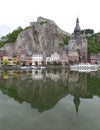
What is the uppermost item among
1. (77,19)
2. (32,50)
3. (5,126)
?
A: (77,19)

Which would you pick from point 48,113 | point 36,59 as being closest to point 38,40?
point 36,59

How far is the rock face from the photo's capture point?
101m

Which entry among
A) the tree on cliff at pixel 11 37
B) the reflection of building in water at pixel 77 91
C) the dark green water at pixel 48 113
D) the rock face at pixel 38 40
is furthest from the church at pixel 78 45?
the dark green water at pixel 48 113

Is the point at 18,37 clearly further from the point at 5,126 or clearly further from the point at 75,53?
the point at 5,126

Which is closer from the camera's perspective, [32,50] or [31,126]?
[31,126]

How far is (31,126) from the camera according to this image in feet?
44.8

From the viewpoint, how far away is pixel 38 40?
10356 centimetres

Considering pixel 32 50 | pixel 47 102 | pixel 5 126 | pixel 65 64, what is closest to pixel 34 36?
pixel 32 50

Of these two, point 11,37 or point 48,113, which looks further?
point 11,37

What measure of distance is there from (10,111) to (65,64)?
288ft

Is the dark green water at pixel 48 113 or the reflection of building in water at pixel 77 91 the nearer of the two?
the dark green water at pixel 48 113

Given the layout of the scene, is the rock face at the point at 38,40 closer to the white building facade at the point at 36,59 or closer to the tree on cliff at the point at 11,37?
the white building facade at the point at 36,59

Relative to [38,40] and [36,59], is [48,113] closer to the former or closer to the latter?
[36,59]

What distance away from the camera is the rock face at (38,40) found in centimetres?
10094
